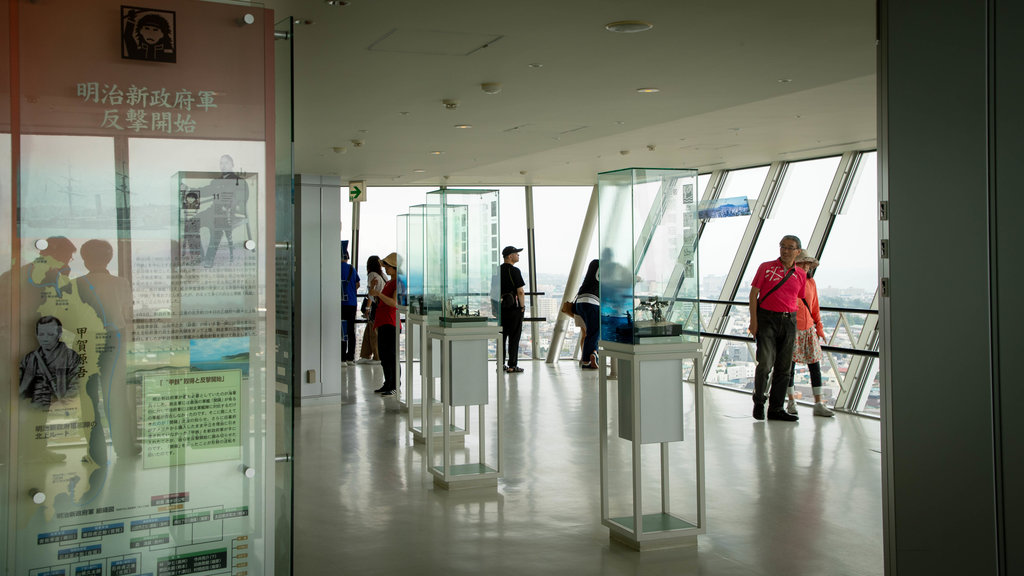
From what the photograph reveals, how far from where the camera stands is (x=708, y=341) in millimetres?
12164

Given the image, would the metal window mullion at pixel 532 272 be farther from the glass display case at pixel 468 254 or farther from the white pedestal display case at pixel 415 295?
the glass display case at pixel 468 254

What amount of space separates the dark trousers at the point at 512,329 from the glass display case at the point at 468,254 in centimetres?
574

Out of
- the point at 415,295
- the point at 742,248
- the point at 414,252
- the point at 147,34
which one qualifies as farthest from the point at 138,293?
the point at 742,248

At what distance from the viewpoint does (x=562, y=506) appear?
17.6 feet

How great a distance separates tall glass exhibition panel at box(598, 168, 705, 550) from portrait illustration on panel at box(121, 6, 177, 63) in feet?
8.15

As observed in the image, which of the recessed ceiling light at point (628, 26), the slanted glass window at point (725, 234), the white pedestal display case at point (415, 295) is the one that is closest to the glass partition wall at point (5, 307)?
the recessed ceiling light at point (628, 26)

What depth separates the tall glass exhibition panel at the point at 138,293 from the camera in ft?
8.59

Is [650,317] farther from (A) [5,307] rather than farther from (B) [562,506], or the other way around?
(A) [5,307]

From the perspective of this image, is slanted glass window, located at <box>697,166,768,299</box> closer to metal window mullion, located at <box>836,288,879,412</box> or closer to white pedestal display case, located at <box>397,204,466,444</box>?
metal window mullion, located at <box>836,288,879,412</box>

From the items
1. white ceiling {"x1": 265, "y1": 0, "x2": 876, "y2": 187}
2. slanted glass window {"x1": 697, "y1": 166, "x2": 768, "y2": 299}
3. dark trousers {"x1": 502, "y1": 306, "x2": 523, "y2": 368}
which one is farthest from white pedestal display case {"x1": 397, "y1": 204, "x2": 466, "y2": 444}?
slanted glass window {"x1": 697, "y1": 166, "x2": 768, "y2": 299}

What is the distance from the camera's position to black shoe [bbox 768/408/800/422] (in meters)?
8.18

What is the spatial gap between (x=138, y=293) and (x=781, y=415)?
685cm

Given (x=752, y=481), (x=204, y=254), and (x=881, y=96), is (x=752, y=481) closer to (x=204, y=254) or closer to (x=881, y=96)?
(x=881, y=96)

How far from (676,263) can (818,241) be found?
6744 mm
